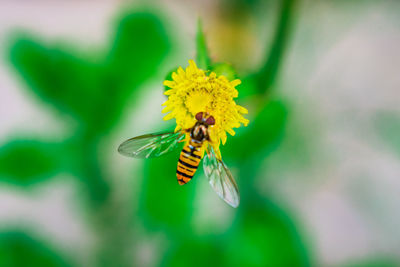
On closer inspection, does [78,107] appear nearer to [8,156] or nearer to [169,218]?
[8,156]

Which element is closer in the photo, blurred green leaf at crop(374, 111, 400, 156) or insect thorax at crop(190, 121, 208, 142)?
insect thorax at crop(190, 121, 208, 142)

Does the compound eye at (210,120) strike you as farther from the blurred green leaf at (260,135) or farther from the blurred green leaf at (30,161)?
the blurred green leaf at (30,161)

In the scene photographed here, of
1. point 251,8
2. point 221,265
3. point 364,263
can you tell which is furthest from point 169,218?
point 251,8

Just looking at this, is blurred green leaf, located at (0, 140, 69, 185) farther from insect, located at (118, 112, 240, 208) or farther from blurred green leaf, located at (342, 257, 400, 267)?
blurred green leaf, located at (342, 257, 400, 267)

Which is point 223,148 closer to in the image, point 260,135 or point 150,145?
point 260,135

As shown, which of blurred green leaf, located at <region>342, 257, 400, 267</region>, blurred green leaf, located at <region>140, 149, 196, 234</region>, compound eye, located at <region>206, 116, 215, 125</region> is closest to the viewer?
compound eye, located at <region>206, 116, 215, 125</region>

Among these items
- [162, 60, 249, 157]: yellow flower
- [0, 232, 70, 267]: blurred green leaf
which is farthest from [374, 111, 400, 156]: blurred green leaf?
[0, 232, 70, 267]: blurred green leaf
